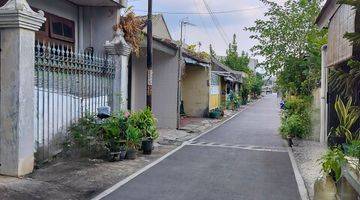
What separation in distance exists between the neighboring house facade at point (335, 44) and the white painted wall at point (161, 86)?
6840mm

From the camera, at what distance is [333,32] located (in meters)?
10.0

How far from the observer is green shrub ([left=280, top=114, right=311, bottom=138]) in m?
15.6

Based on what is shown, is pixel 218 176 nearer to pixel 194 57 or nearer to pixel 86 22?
pixel 86 22

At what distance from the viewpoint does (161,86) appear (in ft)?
64.0

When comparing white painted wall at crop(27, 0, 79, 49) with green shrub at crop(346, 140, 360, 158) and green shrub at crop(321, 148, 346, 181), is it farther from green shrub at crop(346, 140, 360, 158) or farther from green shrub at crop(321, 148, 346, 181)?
green shrub at crop(346, 140, 360, 158)

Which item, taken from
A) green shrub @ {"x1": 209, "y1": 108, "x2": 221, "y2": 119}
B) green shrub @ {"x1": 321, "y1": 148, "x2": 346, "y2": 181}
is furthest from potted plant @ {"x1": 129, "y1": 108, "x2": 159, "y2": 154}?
green shrub @ {"x1": 209, "y1": 108, "x2": 221, "y2": 119}

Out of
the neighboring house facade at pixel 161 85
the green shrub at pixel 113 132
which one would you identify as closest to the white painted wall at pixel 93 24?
the green shrub at pixel 113 132

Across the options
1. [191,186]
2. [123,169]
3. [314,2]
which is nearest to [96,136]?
[123,169]

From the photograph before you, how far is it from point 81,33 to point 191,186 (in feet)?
22.4

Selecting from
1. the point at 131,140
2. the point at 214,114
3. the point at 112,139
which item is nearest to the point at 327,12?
the point at 131,140

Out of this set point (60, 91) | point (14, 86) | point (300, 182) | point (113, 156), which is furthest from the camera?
point (113, 156)

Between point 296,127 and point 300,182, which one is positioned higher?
point 296,127

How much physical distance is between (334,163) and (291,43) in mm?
13111

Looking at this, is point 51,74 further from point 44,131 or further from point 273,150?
point 273,150
